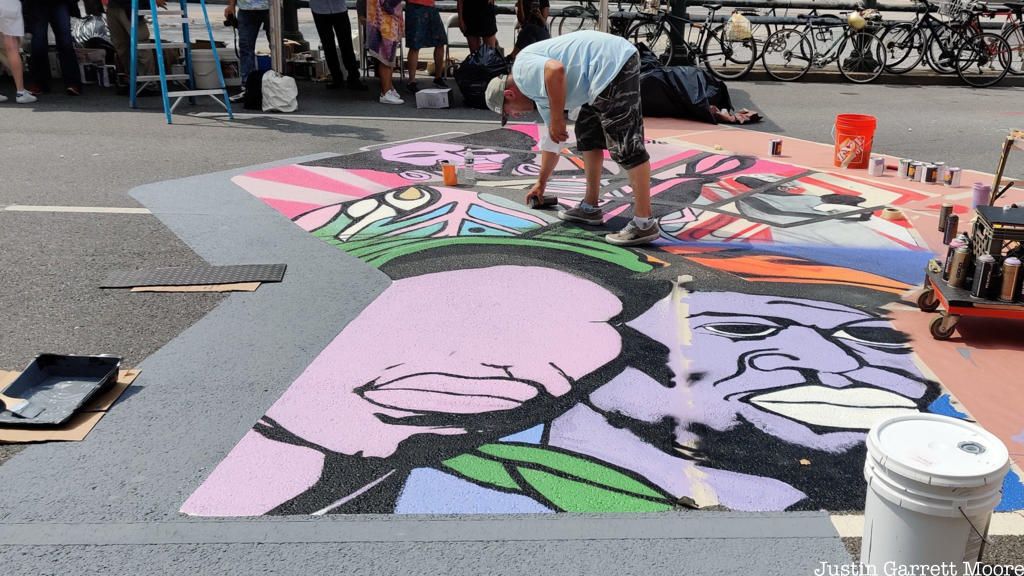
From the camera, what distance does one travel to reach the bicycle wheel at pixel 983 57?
46.4 ft

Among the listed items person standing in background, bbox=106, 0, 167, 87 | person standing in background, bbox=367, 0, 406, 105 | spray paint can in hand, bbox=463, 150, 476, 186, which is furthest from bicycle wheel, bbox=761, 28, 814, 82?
person standing in background, bbox=106, 0, 167, 87

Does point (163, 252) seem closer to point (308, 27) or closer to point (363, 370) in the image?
point (363, 370)

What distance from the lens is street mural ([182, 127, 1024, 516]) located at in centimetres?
332

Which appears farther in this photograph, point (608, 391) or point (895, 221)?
point (895, 221)

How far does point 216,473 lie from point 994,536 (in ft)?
8.81

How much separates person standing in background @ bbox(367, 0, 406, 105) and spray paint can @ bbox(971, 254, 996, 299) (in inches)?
334

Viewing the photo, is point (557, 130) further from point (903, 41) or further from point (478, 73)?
point (903, 41)

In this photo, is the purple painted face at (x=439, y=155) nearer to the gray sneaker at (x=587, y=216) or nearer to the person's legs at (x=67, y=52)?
the gray sneaker at (x=587, y=216)

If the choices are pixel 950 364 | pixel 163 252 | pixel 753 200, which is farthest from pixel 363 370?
pixel 753 200

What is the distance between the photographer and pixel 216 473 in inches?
133

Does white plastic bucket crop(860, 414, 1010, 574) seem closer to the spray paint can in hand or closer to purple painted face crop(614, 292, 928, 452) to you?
purple painted face crop(614, 292, 928, 452)

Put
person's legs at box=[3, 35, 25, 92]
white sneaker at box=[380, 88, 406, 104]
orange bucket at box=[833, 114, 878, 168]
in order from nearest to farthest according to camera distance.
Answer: orange bucket at box=[833, 114, 878, 168] → person's legs at box=[3, 35, 25, 92] → white sneaker at box=[380, 88, 406, 104]

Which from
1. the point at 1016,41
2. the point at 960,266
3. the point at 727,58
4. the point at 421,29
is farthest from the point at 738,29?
the point at 960,266

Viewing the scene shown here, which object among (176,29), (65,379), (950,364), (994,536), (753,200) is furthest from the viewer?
(176,29)
